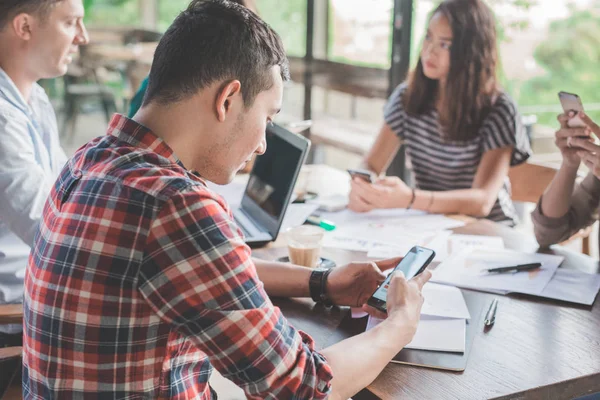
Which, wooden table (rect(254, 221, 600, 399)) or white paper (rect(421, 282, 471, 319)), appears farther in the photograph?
white paper (rect(421, 282, 471, 319))

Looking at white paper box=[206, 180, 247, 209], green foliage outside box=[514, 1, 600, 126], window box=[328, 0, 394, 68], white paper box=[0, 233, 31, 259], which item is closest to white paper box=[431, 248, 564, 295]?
white paper box=[206, 180, 247, 209]

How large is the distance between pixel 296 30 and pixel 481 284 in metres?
4.08

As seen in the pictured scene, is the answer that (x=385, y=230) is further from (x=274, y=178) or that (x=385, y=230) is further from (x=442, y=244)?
(x=274, y=178)

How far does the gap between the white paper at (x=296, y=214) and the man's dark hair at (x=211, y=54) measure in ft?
2.98

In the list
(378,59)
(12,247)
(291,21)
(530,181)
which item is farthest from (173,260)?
(291,21)

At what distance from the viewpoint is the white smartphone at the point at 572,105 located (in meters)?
1.68

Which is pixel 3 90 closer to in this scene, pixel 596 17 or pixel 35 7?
pixel 35 7

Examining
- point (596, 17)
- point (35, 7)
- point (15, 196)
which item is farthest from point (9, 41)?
point (596, 17)

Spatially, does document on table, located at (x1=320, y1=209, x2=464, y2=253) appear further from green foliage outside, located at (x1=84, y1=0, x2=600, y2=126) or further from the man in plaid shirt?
green foliage outside, located at (x1=84, y1=0, x2=600, y2=126)

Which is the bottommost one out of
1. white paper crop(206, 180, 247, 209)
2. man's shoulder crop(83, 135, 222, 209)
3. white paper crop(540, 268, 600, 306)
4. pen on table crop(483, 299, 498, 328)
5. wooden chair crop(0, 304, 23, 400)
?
wooden chair crop(0, 304, 23, 400)

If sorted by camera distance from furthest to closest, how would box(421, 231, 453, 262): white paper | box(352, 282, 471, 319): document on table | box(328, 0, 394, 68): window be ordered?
box(328, 0, 394, 68): window, box(421, 231, 453, 262): white paper, box(352, 282, 471, 319): document on table

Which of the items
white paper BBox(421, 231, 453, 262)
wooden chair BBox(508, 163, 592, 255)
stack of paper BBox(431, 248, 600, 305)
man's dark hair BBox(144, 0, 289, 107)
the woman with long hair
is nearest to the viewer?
man's dark hair BBox(144, 0, 289, 107)

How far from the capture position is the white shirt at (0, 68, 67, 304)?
158 cm

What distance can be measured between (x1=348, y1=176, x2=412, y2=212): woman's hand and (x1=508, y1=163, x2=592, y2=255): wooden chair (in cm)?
61
